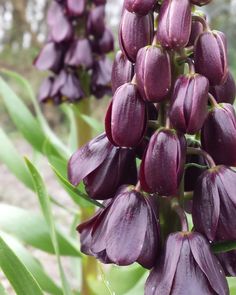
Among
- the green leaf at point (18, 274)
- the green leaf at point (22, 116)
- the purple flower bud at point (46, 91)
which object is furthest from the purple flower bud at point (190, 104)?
the purple flower bud at point (46, 91)

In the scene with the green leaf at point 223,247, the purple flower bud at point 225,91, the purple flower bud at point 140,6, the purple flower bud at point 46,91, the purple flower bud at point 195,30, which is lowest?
the purple flower bud at point 46,91

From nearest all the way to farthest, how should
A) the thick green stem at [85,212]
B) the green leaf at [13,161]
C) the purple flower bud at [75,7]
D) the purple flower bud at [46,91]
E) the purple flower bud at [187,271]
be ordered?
the purple flower bud at [187,271] < the green leaf at [13,161] < the thick green stem at [85,212] < the purple flower bud at [75,7] < the purple flower bud at [46,91]

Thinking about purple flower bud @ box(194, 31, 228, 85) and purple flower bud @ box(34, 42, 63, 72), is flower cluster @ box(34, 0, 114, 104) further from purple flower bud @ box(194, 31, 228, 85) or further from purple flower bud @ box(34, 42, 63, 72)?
purple flower bud @ box(194, 31, 228, 85)

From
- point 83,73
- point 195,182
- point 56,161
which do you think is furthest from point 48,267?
point 195,182

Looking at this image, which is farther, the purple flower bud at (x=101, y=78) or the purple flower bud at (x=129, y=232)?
the purple flower bud at (x=101, y=78)

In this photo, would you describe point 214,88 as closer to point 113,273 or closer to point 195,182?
point 195,182

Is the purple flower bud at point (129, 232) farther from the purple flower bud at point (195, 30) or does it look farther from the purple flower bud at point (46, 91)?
the purple flower bud at point (46, 91)

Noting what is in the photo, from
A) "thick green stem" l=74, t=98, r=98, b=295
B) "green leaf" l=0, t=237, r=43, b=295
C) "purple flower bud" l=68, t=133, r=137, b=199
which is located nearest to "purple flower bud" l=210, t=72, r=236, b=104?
"purple flower bud" l=68, t=133, r=137, b=199
